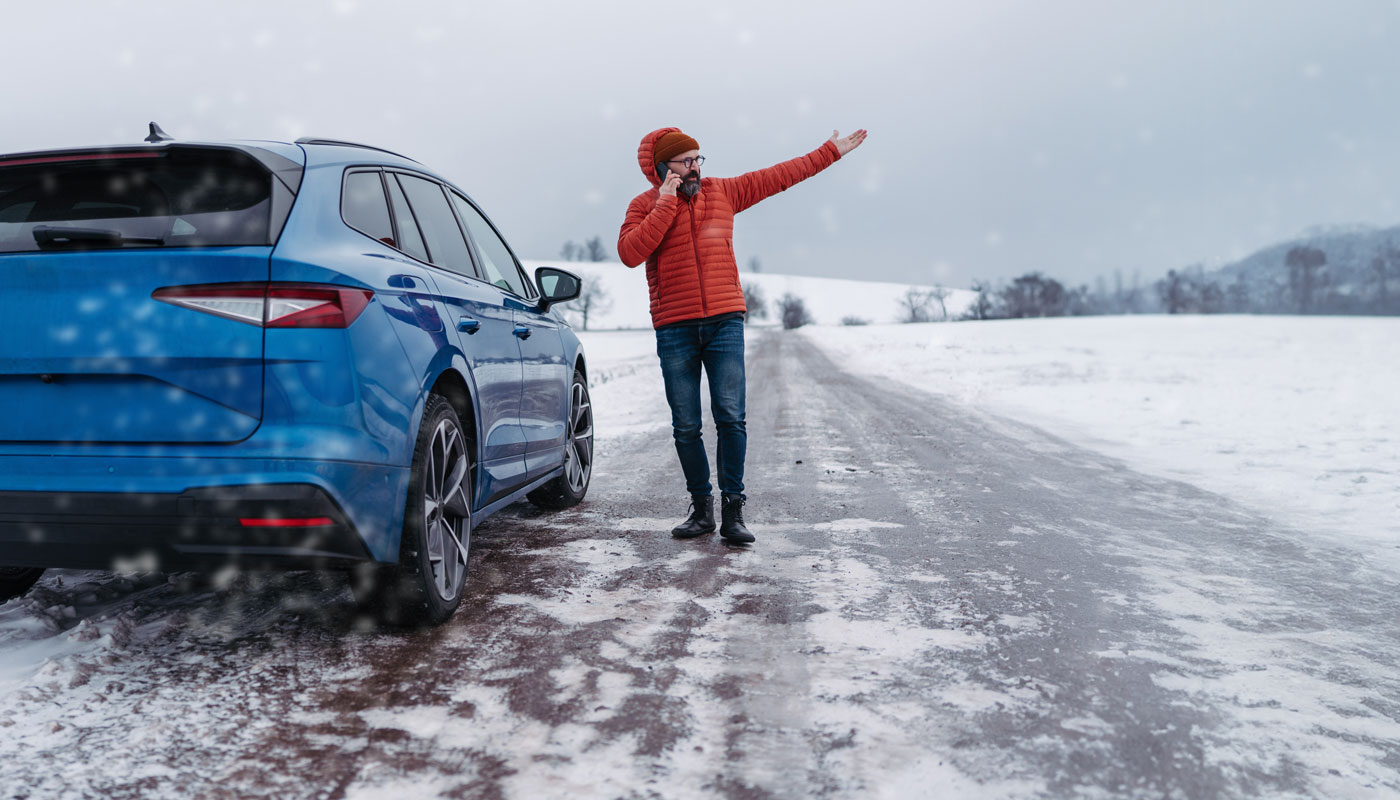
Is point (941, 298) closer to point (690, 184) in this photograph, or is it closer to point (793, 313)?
point (793, 313)

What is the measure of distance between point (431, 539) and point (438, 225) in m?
1.50

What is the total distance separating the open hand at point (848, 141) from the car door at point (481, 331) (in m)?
1.90

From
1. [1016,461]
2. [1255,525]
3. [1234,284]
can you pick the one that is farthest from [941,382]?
[1234,284]

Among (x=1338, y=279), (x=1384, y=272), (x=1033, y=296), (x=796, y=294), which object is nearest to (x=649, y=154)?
(x=1384, y=272)

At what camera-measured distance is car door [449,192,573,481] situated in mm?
4168

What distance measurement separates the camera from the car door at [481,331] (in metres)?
3.36

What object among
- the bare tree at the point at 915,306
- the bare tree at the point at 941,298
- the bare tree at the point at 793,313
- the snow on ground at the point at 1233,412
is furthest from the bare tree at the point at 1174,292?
the snow on ground at the point at 1233,412

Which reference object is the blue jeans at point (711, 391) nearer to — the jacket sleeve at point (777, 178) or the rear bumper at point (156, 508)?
the jacket sleeve at point (777, 178)

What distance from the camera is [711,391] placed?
14.8ft

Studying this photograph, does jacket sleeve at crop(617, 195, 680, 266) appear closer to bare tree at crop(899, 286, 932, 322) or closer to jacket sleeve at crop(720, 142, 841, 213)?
jacket sleeve at crop(720, 142, 841, 213)

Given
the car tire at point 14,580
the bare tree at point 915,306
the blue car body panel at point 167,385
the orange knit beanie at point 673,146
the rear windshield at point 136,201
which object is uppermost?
the bare tree at point 915,306

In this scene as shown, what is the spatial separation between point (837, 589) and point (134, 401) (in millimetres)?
2432

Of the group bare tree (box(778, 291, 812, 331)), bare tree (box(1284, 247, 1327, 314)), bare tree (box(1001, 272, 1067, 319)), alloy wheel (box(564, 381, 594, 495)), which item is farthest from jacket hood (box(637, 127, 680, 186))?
bare tree (box(778, 291, 812, 331))

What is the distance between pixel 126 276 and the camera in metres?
2.39
